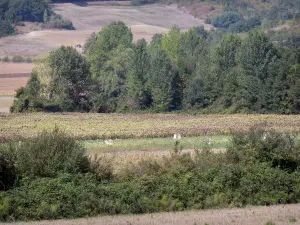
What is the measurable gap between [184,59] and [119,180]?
217ft

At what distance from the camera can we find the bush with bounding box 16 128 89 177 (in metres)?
25.8

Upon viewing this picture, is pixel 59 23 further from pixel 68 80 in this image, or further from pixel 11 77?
pixel 68 80

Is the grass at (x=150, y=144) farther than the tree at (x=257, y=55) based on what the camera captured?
No

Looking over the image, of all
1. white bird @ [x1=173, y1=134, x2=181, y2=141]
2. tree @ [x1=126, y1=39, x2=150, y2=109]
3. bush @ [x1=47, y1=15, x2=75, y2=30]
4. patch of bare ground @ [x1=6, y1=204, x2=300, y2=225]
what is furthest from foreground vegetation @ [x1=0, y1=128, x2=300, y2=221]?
bush @ [x1=47, y1=15, x2=75, y2=30]

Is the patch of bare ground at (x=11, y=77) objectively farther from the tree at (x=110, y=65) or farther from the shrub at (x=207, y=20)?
the shrub at (x=207, y=20)

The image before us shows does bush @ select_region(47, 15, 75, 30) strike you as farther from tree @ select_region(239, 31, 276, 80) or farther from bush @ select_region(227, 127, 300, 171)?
bush @ select_region(227, 127, 300, 171)

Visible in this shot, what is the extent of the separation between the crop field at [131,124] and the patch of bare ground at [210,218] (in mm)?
26576

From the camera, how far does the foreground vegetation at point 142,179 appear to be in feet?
75.5

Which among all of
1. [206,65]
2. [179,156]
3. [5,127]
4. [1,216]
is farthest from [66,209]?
[206,65]

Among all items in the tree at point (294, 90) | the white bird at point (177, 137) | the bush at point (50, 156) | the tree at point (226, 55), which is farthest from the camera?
the tree at point (226, 55)

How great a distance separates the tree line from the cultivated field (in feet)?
197

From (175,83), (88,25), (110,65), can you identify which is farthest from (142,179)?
(88,25)

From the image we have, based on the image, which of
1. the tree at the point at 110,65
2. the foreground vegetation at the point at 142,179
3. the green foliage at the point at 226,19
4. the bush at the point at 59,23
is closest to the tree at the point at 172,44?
the tree at the point at 110,65

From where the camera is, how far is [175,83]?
8525cm
